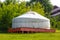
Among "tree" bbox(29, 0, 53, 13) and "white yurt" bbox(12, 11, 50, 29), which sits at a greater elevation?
"tree" bbox(29, 0, 53, 13)

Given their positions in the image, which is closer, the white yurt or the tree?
the white yurt

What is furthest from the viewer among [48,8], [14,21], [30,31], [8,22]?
[48,8]

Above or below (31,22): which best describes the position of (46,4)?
above

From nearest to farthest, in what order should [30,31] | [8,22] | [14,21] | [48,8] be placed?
1. [30,31]
2. [14,21]
3. [8,22]
4. [48,8]

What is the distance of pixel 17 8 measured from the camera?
192 feet

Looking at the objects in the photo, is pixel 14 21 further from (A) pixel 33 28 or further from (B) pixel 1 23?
(B) pixel 1 23

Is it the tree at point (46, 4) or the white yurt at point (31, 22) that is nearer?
the white yurt at point (31, 22)

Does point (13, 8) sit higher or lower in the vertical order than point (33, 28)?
higher

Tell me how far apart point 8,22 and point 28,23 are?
685cm

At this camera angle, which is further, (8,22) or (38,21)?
(8,22)

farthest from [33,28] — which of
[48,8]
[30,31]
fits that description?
[48,8]

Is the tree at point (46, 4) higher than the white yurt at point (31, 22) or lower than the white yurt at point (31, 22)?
higher

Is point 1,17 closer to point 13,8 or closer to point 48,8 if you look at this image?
point 13,8

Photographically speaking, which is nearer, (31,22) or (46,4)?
(31,22)
